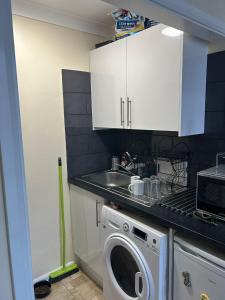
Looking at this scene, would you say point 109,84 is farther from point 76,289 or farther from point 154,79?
point 76,289

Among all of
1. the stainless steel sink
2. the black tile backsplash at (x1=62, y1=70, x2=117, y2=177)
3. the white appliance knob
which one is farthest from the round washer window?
the black tile backsplash at (x1=62, y1=70, x2=117, y2=177)

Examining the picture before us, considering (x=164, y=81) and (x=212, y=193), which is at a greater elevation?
(x=164, y=81)

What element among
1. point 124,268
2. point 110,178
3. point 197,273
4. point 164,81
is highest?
point 164,81

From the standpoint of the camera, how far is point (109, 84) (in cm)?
195

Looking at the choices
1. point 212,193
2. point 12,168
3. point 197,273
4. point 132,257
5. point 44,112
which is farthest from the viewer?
point 44,112

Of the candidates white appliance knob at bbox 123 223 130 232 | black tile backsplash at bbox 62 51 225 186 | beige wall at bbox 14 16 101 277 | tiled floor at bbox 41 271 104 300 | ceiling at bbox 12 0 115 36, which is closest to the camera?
white appliance knob at bbox 123 223 130 232

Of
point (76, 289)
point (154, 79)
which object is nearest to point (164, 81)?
point (154, 79)

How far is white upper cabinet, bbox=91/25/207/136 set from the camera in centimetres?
142

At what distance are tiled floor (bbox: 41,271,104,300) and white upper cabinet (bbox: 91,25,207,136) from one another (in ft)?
4.88

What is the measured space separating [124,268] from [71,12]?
2.06m

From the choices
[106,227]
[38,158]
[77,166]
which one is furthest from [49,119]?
[106,227]

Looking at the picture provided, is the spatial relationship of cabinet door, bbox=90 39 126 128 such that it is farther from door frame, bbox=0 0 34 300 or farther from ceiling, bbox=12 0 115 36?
door frame, bbox=0 0 34 300

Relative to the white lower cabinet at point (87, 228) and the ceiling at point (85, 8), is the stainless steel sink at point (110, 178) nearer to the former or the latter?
→ the white lower cabinet at point (87, 228)

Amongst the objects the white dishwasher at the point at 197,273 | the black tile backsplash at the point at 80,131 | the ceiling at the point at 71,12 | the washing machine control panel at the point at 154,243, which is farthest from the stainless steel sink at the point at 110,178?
the ceiling at the point at 71,12
